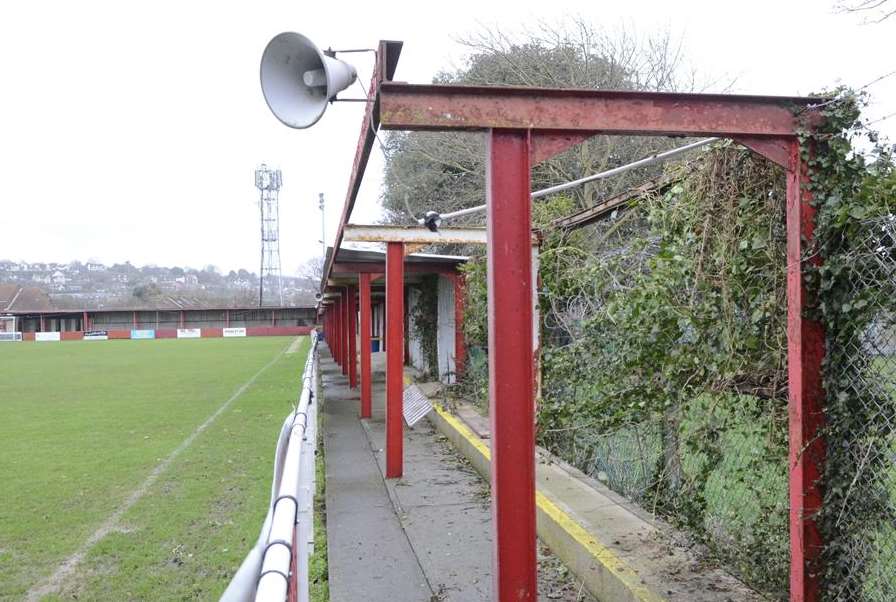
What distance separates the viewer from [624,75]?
1683 centimetres

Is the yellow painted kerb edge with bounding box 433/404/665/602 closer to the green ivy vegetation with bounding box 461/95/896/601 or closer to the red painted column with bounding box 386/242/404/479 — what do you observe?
the green ivy vegetation with bounding box 461/95/896/601

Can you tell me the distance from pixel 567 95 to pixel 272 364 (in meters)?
24.5

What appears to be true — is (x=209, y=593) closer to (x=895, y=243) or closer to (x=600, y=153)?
(x=895, y=243)

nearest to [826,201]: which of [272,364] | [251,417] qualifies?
[251,417]

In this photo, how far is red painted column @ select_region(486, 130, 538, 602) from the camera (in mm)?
3295

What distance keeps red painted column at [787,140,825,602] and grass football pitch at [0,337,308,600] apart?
11.3 ft

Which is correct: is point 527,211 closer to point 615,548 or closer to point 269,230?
point 615,548

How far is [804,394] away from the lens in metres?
3.38

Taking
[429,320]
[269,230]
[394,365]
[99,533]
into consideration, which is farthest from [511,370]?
[269,230]

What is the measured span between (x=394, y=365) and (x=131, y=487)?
2969 mm

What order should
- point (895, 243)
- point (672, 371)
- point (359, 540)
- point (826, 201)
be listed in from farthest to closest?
point (359, 540), point (672, 371), point (826, 201), point (895, 243)

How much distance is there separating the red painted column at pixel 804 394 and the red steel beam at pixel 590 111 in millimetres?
221

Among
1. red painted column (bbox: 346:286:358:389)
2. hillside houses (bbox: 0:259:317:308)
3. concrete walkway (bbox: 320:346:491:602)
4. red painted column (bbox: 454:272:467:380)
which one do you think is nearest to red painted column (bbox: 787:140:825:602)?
concrete walkway (bbox: 320:346:491:602)

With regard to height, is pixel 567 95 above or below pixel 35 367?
above
